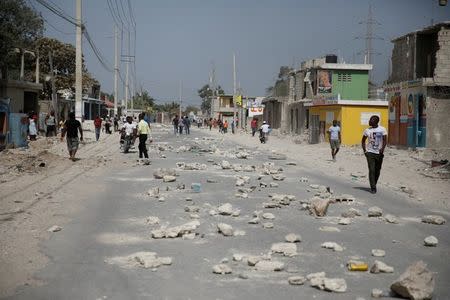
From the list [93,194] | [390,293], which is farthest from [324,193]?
[390,293]

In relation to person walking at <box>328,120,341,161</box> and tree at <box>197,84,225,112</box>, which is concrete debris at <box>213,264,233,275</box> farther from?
tree at <box>197,84,225,112</box>

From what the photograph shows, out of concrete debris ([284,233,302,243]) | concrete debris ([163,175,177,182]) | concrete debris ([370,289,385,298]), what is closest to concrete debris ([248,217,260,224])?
concrete debris ([284,233,302,243])

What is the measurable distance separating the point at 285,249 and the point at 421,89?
961 inches

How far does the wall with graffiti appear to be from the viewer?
2917 centimetres

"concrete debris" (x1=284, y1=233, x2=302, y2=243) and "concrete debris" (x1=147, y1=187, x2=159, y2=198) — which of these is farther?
"concrete debris" (x1=147, y1=187, x2=159, y2=198)

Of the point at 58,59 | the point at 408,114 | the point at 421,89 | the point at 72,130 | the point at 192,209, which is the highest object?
the point at 58,59

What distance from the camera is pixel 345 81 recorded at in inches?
2021

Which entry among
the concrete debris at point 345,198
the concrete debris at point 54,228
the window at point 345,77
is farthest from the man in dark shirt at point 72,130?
the window at point 345,77

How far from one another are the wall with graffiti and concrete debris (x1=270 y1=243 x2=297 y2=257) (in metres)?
23.6

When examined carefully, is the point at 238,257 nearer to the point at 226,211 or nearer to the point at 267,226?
the point at 267,226

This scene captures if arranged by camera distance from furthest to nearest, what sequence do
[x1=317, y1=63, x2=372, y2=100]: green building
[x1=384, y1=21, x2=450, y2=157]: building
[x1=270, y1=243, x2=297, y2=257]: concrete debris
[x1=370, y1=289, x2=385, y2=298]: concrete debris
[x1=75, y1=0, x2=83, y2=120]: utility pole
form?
1. [x1=317, y1=63, x2=372, y2=100]: green building
2. [x1=75, y1=0, x2=83, y2=120]: utility pole
3. [x1=384, y1=21, x2=450, y2=157]: building
4. [x1=270, y1=243, x2=297, y2=257]: concrete debris
5. [x1=370, y1=289, x2=385, y2=298]: concrete debris

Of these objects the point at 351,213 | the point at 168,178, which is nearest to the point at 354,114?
the point at 168,178

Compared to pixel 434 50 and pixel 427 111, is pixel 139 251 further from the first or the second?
pixel 434 50

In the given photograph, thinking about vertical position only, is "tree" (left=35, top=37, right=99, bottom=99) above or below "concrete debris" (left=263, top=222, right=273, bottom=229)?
above
